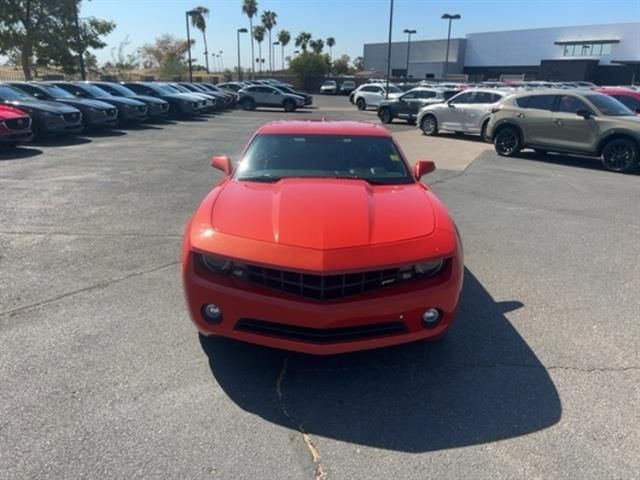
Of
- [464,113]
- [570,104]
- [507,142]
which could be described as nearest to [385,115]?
[464,113]

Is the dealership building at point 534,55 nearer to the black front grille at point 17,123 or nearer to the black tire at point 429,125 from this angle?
the black tire at point 429,125

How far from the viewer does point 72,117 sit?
15117mm

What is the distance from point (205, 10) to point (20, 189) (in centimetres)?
9749

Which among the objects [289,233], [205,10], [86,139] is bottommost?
[86,139]

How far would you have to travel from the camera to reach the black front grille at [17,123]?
12172 mm

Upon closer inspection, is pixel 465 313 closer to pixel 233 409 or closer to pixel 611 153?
pixel 233 409

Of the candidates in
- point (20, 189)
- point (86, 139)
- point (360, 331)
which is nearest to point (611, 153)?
point (360, 331)

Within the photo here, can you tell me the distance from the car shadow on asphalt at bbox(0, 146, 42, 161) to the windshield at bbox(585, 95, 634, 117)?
45.8ft

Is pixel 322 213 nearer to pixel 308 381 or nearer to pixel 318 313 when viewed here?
pixel 318 313

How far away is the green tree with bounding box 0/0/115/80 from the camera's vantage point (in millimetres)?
34094

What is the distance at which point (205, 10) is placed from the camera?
9462 cm

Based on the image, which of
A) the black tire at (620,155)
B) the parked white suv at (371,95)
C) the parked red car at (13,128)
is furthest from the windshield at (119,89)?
the black tire at (620,155)

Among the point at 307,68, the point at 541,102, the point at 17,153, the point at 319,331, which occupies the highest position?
the point at 307,68

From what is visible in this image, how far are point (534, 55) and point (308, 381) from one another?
8400 cm
